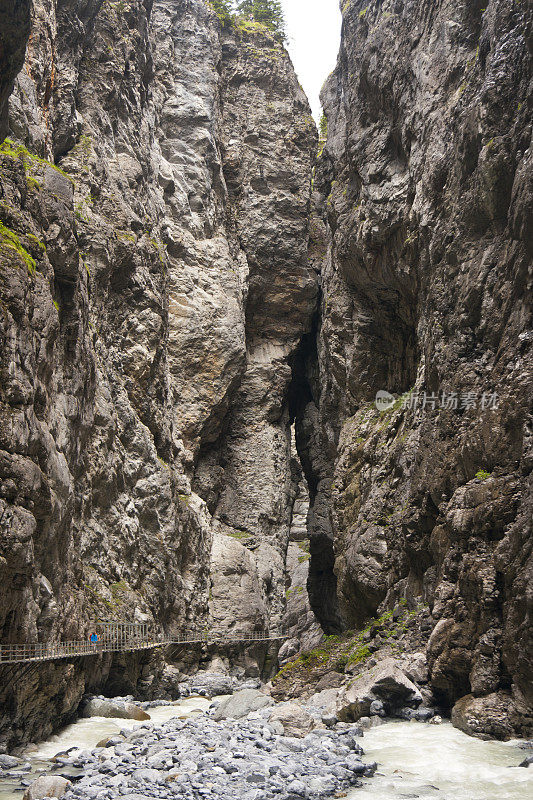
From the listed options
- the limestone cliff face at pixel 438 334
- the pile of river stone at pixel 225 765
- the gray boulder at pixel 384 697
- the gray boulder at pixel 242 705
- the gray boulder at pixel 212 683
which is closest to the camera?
the pile of river stone at pixel 225 765

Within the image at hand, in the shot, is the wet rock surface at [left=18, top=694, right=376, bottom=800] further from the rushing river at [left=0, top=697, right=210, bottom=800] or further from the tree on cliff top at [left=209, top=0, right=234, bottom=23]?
the tree on cliff top at [left=209, top=0, right=234, bottom=23]

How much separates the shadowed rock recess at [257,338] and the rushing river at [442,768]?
81cm

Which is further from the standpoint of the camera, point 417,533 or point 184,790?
point 417,533

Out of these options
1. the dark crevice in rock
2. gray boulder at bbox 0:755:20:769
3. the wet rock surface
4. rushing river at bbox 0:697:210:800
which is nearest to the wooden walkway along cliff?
gray boulder at bbox 0:755:20:769

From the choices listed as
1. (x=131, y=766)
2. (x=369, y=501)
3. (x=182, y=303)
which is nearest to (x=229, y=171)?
(x=182, y=303)

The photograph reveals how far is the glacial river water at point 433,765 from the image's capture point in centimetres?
744

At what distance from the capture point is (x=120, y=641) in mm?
18469

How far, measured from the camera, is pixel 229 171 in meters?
37.8

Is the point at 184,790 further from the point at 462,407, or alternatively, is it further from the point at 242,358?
the point at 242,358

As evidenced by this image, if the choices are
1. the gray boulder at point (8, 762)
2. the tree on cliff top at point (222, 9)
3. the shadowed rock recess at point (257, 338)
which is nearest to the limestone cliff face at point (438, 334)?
the shadowed rock recess at point (257, 338)

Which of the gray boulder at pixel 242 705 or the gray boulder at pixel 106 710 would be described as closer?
the gray boulder at pixel 242 705

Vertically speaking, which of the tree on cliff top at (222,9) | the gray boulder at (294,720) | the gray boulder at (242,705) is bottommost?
the gray boulder at (242,705)

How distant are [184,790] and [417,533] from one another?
31.5 feet

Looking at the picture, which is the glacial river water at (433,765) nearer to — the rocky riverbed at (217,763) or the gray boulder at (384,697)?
the rocky riverbed at (217,763)
